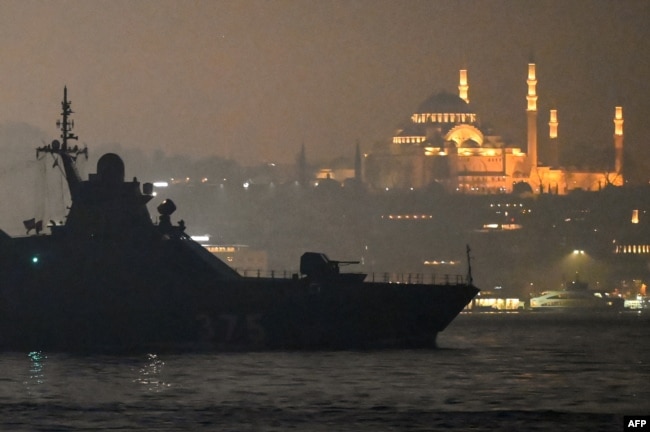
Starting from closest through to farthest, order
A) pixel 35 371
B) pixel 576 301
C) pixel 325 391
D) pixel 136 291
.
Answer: pixel 325 391
pixel 35 371
pixel 136 291
pixel 576 301

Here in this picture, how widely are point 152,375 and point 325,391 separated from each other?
653 centimetres

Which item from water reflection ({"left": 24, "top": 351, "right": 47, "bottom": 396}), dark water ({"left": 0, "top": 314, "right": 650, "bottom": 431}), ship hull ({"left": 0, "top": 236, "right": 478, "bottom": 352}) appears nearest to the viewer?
dark water ({"left": 0, "top": 314, "right": 650, "bottom": 431})

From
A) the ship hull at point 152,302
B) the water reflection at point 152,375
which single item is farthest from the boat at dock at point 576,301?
the water reflection at point 152,375

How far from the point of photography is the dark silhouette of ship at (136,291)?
58.9 metres

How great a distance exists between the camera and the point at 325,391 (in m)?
47.8

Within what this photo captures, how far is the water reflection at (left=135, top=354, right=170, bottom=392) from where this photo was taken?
160 ft

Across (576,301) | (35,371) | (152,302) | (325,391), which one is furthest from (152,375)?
(576,301)

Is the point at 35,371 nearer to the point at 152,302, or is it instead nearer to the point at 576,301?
the point at 152,302

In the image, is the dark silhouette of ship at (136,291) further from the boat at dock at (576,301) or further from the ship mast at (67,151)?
the boat at dock at (576,301)

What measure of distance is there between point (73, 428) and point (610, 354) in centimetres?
3042

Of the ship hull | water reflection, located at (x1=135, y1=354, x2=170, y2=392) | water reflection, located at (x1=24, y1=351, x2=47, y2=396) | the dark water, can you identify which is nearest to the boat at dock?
the dark water

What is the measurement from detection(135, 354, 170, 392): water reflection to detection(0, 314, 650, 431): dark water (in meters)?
0.05

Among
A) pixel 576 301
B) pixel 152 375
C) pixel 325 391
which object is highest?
pixel 576 301

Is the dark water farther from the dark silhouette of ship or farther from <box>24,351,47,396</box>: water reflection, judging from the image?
the dark silhouette of ship
